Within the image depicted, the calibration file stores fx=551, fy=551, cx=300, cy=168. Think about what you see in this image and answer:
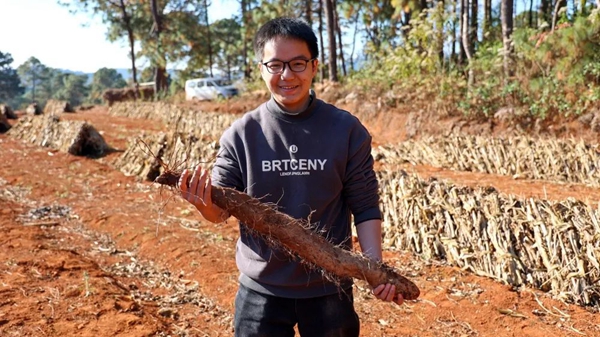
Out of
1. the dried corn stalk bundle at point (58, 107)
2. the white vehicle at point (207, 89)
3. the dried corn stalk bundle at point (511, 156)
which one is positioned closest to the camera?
the dried corn stalk bundle at point (511, 156)

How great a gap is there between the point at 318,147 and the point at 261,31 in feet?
1.41

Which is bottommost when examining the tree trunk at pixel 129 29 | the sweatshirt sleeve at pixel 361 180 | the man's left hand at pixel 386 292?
the man's left hand at pixel 386 292

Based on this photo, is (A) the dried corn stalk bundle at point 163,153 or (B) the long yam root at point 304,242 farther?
(A) the dried corn stalk bundle at point 163,153

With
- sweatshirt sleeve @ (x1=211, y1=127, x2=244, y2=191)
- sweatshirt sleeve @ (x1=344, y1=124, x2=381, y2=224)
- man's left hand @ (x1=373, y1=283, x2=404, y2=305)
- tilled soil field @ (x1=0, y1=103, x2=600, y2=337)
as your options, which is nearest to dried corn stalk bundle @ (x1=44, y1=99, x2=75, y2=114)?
tilled soil field @ (x1=0, y1=103, x2=600, y2=337)

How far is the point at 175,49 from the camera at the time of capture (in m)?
25.7

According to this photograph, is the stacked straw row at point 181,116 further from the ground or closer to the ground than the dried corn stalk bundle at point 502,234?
A: further from the ground

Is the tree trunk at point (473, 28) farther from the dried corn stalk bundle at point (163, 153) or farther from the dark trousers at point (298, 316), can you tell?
the dark trousers at point (298, 316)

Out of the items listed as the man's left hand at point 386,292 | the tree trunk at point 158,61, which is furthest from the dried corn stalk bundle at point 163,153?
the tree trunk at point 158,61

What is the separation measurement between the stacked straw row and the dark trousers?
20.5 feet

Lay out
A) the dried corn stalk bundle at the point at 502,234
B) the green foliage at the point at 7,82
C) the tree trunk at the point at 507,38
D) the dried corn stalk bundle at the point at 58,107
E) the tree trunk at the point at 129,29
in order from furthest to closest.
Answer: the green foliage at the point at 7,82, the tree trunk at the point at 129,29, the dried corn stalk bundle at the point at 58,107, the tree trunk at the point at 507,38, the dried corn stalk bundle at the point at 502,234

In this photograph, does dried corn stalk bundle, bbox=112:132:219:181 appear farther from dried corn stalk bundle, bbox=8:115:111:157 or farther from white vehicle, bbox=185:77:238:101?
white vehicle, bbox=185:77:238:101

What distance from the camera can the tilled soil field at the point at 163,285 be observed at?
135 inches

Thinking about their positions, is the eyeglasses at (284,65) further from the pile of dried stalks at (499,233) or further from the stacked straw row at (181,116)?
the stacked straw row at (181,116)

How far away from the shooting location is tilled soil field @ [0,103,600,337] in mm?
3422
